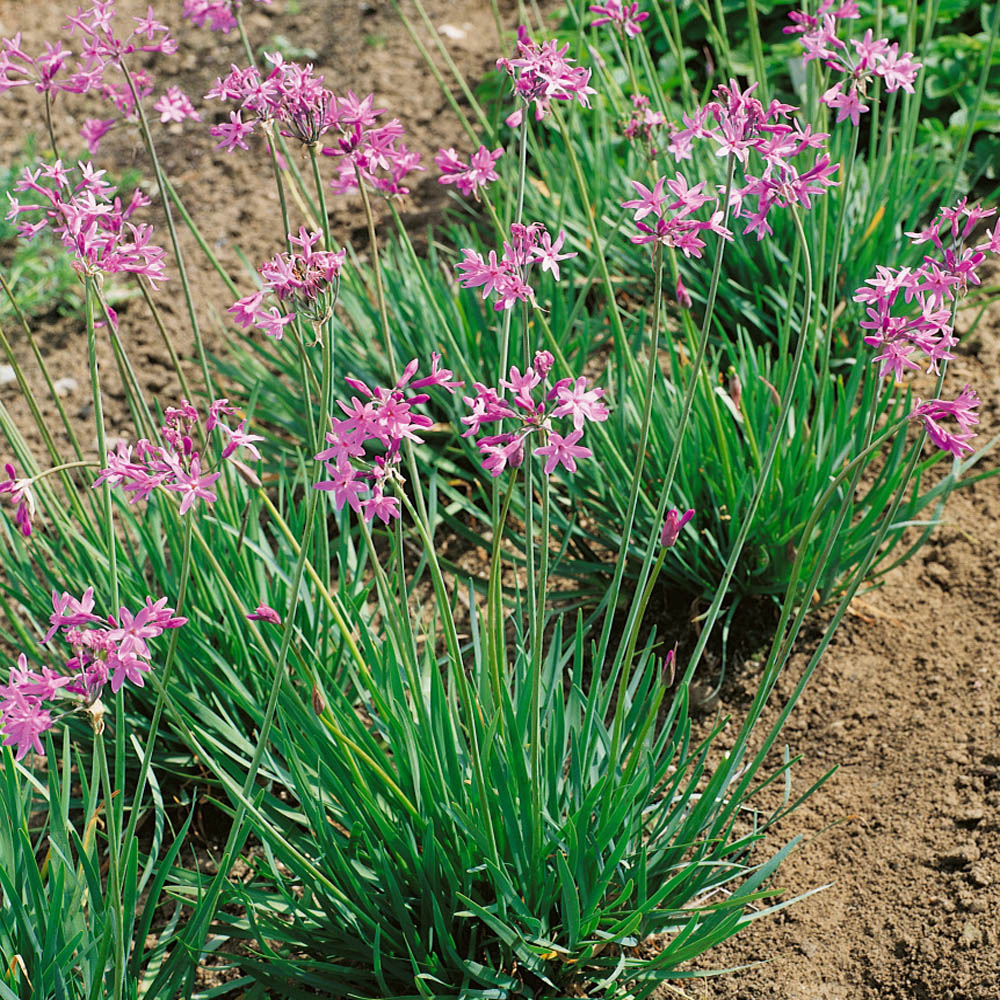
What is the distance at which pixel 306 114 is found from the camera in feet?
4.64

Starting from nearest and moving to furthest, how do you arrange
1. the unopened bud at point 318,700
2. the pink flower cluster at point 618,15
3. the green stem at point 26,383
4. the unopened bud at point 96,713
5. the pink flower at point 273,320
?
the unopened bud at point 96,713 < the pink flower at point 273,320 < the unopened bud at point 318,700 < the green stem at point 26,383 < the pink flower cluster at point 618,15

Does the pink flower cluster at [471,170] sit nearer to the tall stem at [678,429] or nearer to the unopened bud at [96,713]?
the tall stem at [678,429]

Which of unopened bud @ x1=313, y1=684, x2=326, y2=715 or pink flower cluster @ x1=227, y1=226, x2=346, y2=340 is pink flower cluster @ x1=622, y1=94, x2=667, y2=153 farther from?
unopened bud @ x1=313, y1=684, x2=326, y2=715

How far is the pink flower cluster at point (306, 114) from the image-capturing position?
141cm

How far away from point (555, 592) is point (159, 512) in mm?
988

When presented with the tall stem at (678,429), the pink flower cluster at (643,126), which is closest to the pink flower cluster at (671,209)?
the tall stem at (678,429)

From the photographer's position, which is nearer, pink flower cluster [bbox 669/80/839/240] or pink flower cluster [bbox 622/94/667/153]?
pink flower cluster [bbox 669/80/839/240]

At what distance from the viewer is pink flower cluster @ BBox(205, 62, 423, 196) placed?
1.41 m

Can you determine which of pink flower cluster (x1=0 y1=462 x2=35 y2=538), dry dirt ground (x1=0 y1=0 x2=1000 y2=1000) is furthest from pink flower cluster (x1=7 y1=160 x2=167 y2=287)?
dry dirt ground (x1=0 y1=0 x2=1000 y2=1000)

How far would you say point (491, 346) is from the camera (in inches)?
118

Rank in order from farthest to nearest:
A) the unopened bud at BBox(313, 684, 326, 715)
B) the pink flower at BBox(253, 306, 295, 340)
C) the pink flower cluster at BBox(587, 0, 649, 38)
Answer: the pink flower cluster at BBox(587, 0, 649, 38) → the unopened bud at BBox(313, 684, 326, 715) → the pink flower at BBox(253, 306, 295, 340)

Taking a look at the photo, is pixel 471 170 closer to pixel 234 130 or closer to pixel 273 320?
pixel 234 130

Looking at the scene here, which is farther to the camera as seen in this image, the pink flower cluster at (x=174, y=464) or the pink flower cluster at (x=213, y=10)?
the pink flower cluster at (x=213, y=10)

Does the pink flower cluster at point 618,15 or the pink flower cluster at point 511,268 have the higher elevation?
the pink flower cluster at point 618,15
